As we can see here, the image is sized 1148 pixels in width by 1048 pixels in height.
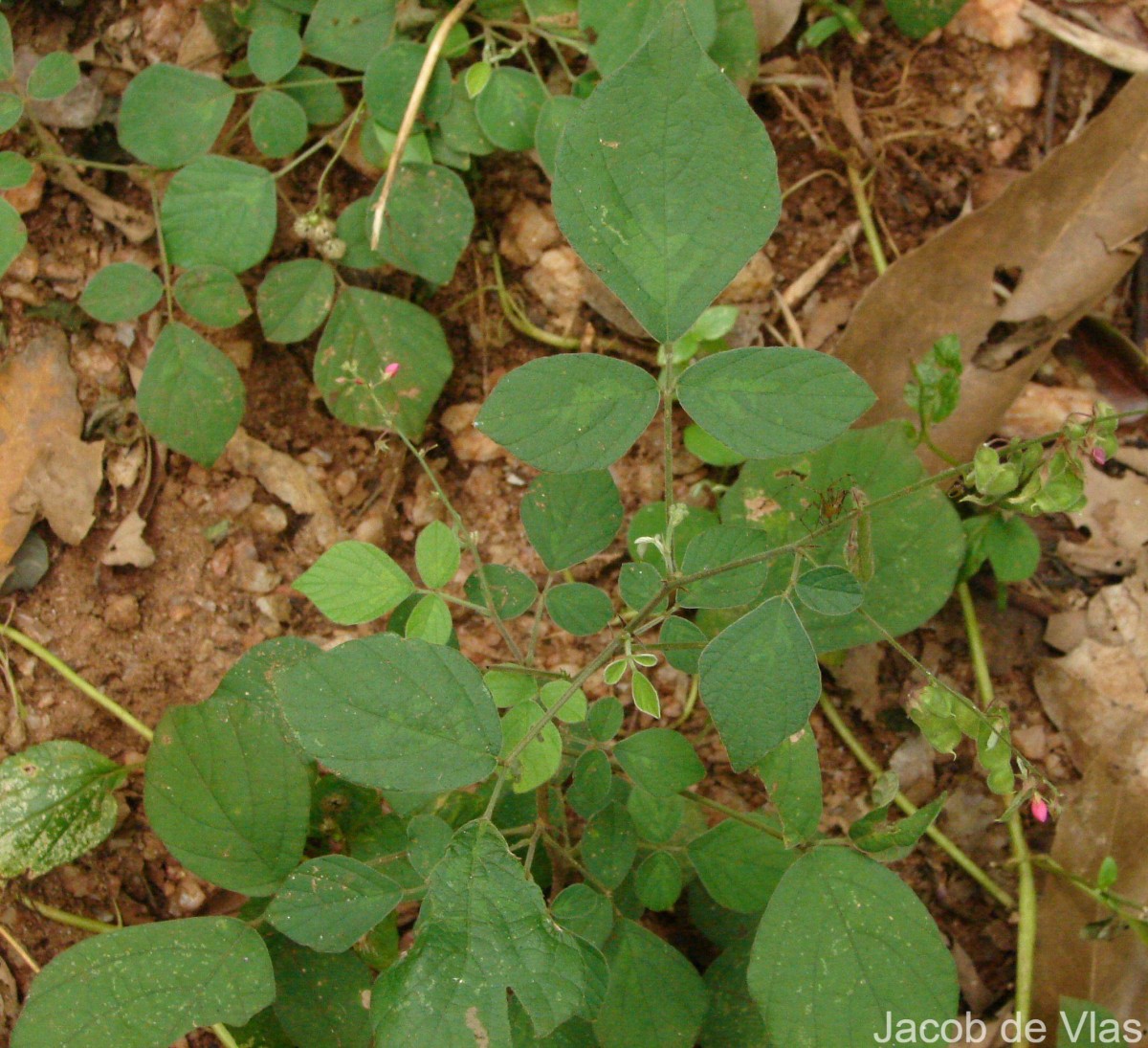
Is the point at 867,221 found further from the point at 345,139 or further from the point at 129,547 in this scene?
the point at 129,547

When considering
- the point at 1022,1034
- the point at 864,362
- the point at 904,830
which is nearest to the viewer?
the point at 904,830

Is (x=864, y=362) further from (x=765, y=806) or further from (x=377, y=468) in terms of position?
(x=377, y=468)

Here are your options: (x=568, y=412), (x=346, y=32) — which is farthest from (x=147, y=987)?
(x=346, y=32)

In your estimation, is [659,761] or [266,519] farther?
[266,519]

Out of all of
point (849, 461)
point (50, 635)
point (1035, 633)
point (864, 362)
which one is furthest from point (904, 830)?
point (50, 635)

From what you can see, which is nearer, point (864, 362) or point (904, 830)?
point (904, 830)

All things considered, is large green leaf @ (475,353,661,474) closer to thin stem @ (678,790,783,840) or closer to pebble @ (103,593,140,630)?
thin stem @ (678,790,783,840)

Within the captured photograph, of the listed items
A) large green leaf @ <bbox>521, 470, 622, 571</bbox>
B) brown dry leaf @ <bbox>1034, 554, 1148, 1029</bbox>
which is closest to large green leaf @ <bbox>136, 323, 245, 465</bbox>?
large green leaf @ <bbox>521, 470, 622, 571</bbox>
